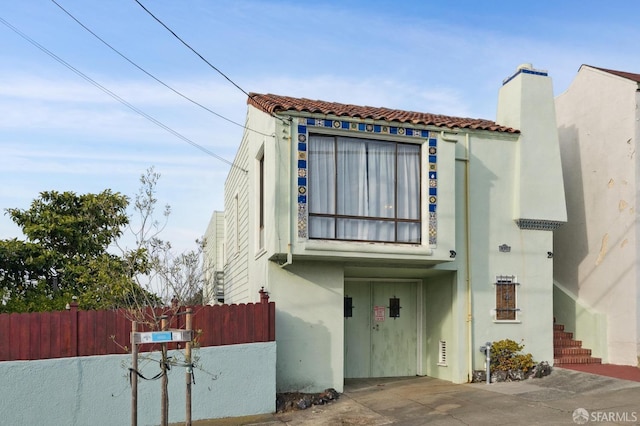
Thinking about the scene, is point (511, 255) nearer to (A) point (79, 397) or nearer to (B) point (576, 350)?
(B) point (576, 350)

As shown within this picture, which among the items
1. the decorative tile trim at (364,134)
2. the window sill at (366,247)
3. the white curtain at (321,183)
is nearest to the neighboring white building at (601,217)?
the decorative tile trim at (364,134)

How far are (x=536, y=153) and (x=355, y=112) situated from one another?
438 cm

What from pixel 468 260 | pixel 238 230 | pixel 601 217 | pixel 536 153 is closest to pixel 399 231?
pixel 468 260

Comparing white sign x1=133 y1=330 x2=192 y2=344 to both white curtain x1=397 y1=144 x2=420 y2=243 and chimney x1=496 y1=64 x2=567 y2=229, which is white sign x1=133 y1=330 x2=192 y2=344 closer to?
white curtain x1=397 y1=144 x2=420 y2=243

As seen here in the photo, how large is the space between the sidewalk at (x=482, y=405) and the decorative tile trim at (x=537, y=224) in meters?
3.06

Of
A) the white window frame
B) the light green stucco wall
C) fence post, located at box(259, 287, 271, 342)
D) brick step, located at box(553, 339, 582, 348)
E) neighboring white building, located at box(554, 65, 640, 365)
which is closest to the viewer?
fence post, located at box(259, 287, 271, 342)

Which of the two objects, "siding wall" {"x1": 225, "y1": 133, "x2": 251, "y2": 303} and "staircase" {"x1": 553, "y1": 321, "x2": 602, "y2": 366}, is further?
"siding wall" {"x1": 225, "y1": 133, "x2": 251, "y2": 303}

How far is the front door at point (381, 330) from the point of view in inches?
534

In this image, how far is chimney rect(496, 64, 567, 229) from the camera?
1303cm

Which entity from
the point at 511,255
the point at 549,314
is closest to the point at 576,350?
the point at 549,314

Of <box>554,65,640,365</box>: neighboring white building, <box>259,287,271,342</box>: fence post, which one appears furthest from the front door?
<box>554,65,640,365</box>: neighboring white building

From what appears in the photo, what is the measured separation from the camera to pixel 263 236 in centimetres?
1248

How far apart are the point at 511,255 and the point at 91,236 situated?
11.8m

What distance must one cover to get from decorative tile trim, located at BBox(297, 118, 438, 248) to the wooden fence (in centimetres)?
178
